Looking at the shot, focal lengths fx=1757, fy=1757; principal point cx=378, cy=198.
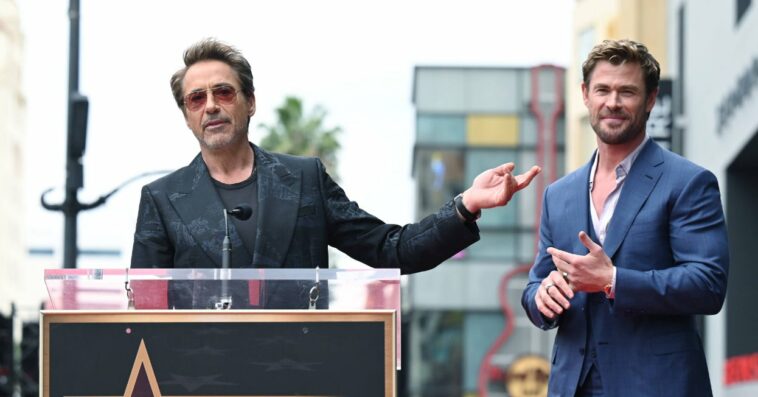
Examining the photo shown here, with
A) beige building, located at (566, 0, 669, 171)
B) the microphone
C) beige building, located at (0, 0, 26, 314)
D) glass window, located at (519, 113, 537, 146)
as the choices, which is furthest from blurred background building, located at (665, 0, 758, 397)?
beige building, located at (0, 0, 26, 314)

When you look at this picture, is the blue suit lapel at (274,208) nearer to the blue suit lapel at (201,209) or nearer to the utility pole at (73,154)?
the blue suit lapel at (201,209)

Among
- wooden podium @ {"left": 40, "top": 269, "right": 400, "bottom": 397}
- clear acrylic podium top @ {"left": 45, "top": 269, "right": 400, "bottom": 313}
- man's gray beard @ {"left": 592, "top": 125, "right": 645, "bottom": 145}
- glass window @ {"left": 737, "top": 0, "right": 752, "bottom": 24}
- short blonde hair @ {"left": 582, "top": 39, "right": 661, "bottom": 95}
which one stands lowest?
wooden podium @ {"left": 40, "top": 269, "right": 400, "bottom": 397}

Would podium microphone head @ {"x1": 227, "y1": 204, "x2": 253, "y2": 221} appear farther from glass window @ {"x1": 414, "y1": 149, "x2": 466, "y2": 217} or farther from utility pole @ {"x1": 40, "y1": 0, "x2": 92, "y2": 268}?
glass window @ {"x1": 414, "y1": 149, "x2": 466, "y2": 217}

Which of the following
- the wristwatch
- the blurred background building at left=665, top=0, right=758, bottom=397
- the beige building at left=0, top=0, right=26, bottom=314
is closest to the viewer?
the wristwatch

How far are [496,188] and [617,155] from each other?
1.57 feet

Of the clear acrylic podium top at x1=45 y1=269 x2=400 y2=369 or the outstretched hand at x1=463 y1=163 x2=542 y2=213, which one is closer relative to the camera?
the clear acrylic podium top at x1=45 y1=269 x2=400 y2=369

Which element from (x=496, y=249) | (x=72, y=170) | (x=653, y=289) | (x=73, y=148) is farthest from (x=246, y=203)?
(x=496, y=249)

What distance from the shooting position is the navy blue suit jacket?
5.66 meters

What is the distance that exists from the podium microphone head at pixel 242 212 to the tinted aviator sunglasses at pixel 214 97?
0.42 meters

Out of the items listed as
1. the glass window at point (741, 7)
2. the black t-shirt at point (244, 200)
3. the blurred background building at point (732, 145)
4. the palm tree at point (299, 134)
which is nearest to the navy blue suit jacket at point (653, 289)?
the black t-shirt at point (244, 200)

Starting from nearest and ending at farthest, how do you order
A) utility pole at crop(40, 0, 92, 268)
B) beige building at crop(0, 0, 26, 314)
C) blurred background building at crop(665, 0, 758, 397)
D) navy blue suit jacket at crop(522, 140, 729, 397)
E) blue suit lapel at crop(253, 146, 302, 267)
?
navy blue suit jacket at crop(522, 140, 729, 397) < blue suit lapel at crop(253, 146, 302, 267) < utility pole at crop(40, 0, 92, 268) < blurred background building at crop(665, 0, 758, 397) < beige building at crop(0, 0, 26, 314)

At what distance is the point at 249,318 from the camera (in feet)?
17.2

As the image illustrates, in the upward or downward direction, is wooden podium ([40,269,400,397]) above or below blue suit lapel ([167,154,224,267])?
below

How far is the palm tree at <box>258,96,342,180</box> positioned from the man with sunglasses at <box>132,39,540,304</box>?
187 feet
